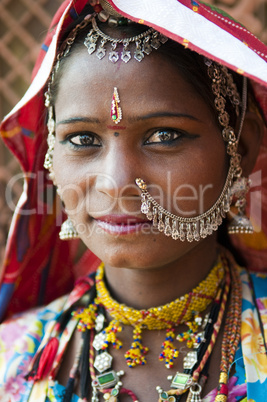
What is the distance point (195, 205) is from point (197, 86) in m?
0.33

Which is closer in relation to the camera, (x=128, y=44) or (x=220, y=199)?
(x=128, y=44)

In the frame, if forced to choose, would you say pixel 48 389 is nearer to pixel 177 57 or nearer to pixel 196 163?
pixel 196 163

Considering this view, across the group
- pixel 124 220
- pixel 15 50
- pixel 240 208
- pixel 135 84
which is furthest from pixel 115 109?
pixel 15 50

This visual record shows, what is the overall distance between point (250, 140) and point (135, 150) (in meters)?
0.44

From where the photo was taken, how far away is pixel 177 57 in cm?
141

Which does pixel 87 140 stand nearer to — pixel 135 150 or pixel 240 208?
pixel 135 150

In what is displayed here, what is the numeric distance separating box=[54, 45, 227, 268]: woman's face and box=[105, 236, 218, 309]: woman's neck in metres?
0.13

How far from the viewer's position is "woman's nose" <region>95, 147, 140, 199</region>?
135 cm

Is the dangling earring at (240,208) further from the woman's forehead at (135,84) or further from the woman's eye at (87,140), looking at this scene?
the woman's eye at (87,140)

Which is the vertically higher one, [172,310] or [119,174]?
[119,174]

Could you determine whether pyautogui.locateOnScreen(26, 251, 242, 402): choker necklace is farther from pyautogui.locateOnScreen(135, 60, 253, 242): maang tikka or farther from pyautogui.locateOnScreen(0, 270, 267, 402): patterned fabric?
pyautogui.locateOnScreen(135, 60, 253, 242): maang tikka

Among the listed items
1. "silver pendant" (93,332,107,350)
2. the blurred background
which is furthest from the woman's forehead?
the blurred background

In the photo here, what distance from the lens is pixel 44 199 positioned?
1.92 m

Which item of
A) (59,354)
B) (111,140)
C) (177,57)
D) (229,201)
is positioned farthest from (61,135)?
(59,354)
